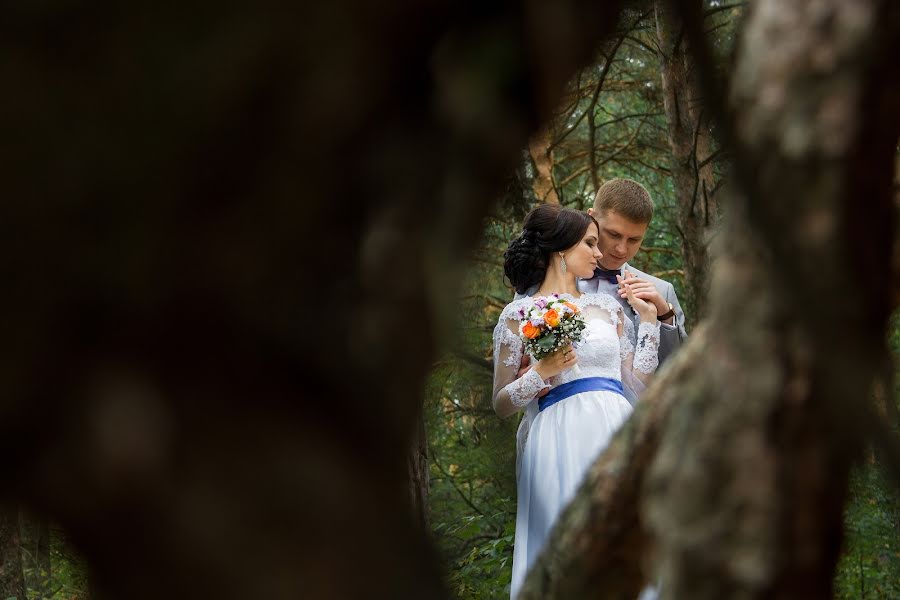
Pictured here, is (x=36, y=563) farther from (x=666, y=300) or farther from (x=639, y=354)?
(x=666, y=300)

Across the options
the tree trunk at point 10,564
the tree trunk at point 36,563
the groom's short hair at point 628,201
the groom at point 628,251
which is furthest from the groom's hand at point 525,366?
the tree trunk at point 36,563

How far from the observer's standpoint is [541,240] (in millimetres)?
5422

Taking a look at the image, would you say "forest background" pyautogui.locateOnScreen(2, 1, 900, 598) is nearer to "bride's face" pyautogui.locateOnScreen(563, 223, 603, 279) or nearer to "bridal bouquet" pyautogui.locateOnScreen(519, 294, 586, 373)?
"bride's face" pyautogui.locateOnScreen(563, 223, 603, 279)

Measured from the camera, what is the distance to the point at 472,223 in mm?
949

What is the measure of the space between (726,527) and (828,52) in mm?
487

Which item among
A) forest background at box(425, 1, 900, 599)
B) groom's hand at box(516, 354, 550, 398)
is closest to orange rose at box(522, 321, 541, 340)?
groom's hand at box(516, 354, 550, 398)

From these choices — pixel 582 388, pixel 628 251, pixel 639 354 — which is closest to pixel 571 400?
pixel 582 388

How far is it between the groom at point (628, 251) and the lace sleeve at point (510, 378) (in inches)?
3.4

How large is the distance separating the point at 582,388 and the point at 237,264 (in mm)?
4555

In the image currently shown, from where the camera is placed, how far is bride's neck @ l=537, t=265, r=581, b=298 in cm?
547

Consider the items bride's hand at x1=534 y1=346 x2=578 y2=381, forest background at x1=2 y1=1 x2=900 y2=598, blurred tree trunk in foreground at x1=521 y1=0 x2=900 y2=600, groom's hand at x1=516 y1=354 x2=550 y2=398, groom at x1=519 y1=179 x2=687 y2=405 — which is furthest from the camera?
forest background at x1=2 y1=1 x2=900 y2=598

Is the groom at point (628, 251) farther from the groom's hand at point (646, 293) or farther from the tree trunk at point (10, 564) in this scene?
the tree trunk at point (10, 564)

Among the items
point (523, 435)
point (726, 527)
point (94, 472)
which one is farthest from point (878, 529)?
point (94, 472)

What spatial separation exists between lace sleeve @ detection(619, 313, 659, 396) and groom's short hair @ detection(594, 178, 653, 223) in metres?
0.55
